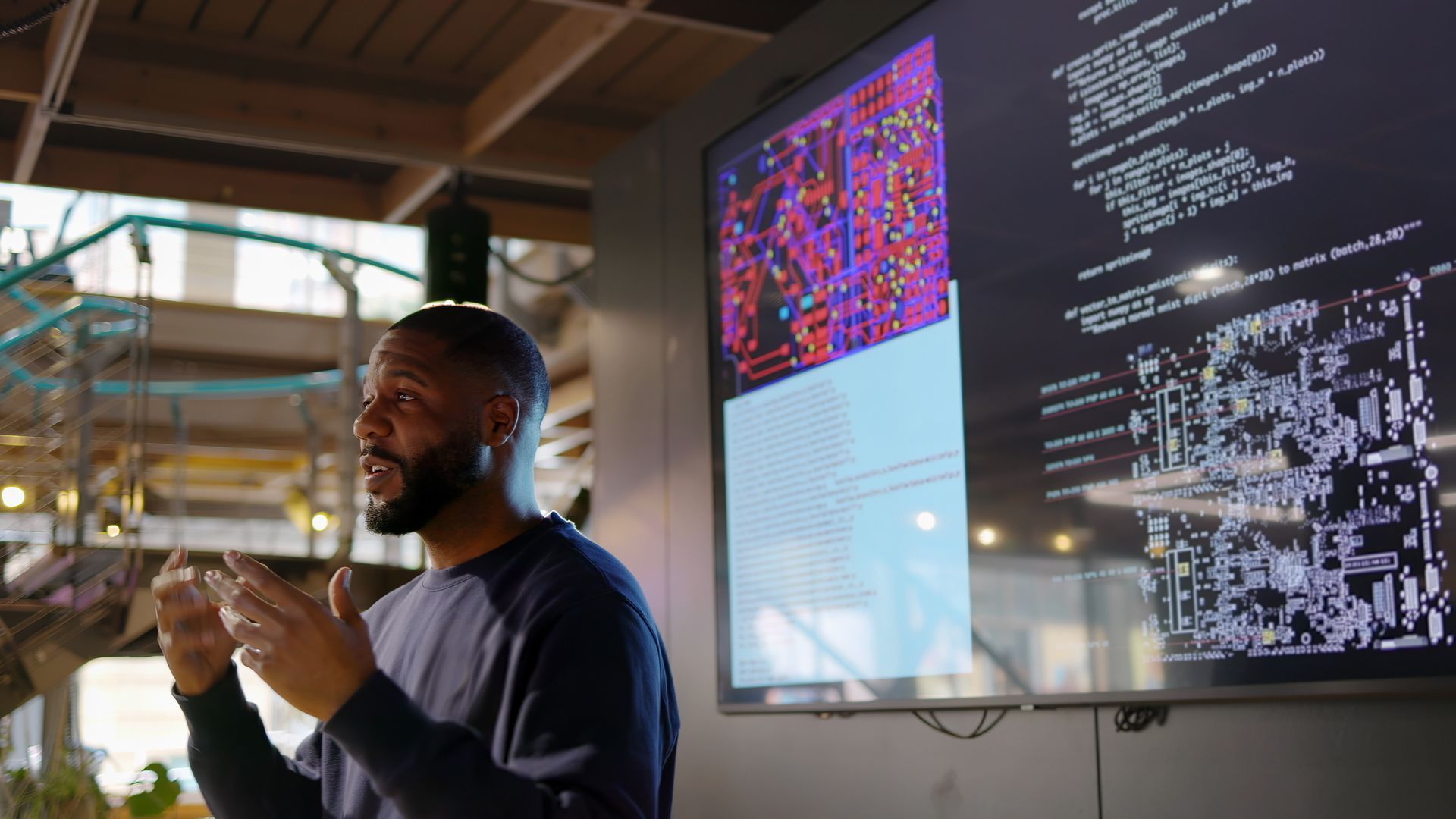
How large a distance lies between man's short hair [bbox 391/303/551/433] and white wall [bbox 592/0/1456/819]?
1.23 meters

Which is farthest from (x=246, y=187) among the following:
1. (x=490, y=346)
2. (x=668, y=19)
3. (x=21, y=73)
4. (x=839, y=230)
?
(x=490, y=346)

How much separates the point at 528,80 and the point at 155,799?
8.27 ft

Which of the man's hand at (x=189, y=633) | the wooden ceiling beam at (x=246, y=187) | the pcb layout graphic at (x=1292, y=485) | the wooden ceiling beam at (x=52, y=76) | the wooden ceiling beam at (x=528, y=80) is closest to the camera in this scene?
the man's hand at (x=189, y=633)

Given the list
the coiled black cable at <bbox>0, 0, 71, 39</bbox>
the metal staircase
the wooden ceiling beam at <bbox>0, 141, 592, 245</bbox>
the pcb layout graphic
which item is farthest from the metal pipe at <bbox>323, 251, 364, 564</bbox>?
the pcb layout graphic

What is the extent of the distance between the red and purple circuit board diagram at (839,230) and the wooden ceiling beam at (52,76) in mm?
1859

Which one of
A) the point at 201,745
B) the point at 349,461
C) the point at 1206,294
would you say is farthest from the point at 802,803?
the point at 349,461

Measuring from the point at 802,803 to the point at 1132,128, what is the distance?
68.7 inches

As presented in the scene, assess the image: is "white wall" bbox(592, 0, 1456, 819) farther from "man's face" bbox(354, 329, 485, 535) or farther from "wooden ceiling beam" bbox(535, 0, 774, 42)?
"man's face" bbox(354, 329, 485, 535)

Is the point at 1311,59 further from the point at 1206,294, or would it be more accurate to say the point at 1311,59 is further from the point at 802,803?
the point at 802,803

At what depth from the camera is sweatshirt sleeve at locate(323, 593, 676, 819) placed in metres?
1.28

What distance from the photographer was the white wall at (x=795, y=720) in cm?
206

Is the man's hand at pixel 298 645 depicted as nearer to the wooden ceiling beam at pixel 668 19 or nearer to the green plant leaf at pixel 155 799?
the wooden ceiling beam at pixel 668 19

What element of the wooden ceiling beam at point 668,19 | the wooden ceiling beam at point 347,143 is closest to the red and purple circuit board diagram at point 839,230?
the wooden ceiling beam at point 668,19

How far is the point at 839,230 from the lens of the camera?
3.22m
